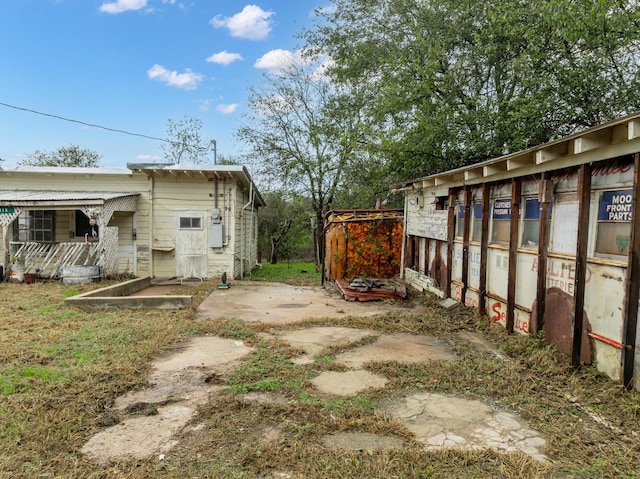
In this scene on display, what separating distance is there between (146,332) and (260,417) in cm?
318

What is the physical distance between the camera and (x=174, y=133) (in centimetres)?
2355

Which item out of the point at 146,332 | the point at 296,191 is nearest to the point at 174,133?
the point at 296,191

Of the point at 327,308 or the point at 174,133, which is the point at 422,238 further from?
the point at 174,133

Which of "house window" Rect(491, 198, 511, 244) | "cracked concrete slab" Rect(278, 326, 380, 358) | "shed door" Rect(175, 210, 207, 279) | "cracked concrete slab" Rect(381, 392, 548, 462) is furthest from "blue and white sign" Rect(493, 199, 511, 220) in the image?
"shed door" Rect(175, 210, 207, 279)

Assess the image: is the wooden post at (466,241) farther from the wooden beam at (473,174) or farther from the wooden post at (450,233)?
the wooden post at (450,233)

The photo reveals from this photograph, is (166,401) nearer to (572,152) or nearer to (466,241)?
(572,152)

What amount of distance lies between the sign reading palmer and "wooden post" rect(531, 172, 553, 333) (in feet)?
10.3

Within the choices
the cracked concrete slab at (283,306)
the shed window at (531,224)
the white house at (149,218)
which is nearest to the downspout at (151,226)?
the white house at (149,218)

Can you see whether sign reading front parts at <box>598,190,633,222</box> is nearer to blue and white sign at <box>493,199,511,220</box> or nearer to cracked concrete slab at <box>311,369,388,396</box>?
blue and white sign at <box>493,199,511,220</box>

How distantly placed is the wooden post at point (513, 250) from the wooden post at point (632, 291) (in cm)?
198

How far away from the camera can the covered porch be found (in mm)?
10023

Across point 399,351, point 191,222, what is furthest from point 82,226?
point 399,351

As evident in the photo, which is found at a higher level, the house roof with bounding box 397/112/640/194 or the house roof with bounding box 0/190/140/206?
the house roof with bounding box 397/112/640/194

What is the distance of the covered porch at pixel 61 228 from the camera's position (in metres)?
10.0
